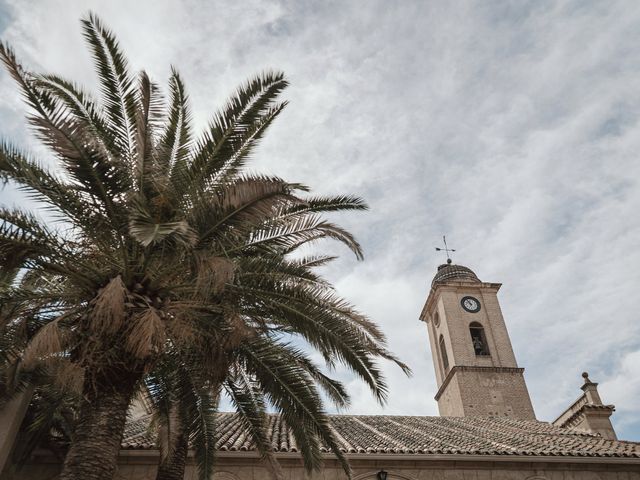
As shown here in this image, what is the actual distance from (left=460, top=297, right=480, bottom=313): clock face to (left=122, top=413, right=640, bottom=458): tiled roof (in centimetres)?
934

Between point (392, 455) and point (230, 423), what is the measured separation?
5280 millimetres

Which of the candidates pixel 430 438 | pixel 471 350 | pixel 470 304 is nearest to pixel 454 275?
pixel 470 304

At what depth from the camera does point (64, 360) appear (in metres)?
7.11

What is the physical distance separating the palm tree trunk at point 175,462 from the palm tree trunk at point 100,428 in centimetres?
176

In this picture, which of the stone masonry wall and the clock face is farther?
the clock face

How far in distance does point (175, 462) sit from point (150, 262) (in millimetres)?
3697

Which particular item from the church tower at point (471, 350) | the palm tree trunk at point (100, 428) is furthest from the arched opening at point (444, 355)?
the palm tree trunk at point (100, 428)

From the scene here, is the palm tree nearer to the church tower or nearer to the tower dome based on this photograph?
the church tower

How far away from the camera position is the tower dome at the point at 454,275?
2842cm

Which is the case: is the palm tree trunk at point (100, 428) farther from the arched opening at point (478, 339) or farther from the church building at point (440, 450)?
the arched opening at point (478, 339)

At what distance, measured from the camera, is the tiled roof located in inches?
465

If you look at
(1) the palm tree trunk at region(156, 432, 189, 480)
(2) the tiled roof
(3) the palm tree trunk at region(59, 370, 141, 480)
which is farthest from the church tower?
(3) the palm tree trunk at region(59, 370, 141, 480)

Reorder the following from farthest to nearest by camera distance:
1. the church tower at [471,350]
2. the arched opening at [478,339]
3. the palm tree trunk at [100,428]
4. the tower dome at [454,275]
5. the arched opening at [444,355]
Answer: the tower dome at [454,275], the arched opening at [444,355], the arched opening at [478,339], the church tower at [471,350], the palm tree trunk at [100,428]

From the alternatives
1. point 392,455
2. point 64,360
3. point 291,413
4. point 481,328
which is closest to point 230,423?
point 392,455
